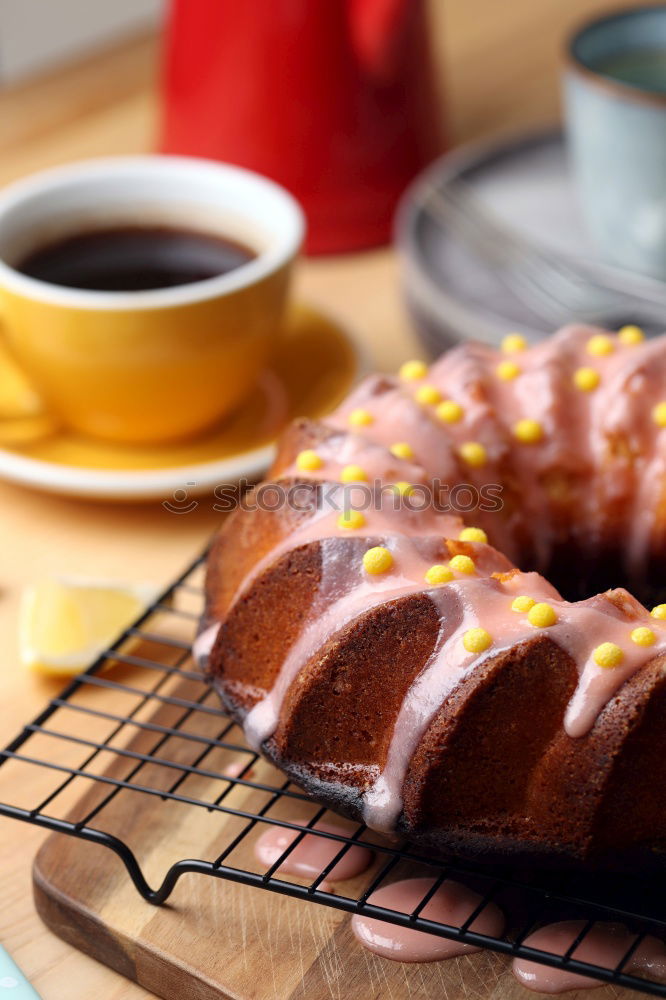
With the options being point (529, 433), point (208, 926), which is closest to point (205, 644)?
point (208, 926)

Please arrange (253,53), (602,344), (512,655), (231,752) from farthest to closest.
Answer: (253,53), (602,344), (231,752), (512,655)

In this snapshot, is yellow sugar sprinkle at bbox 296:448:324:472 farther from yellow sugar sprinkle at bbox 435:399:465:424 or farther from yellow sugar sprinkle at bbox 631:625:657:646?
yellow sugar sprinkle at bbox 631:625:657:646

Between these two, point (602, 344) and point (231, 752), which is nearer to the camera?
point (231, 752)

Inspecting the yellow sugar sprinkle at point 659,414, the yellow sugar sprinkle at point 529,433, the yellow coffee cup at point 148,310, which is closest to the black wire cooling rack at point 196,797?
the yellow coffee cup at point 148,310

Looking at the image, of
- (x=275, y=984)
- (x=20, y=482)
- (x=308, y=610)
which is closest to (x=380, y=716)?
(x=308, y=610)

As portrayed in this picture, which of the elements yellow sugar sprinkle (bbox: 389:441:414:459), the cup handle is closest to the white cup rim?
the cup handle

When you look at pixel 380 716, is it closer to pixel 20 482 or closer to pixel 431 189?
pixel 20 482
